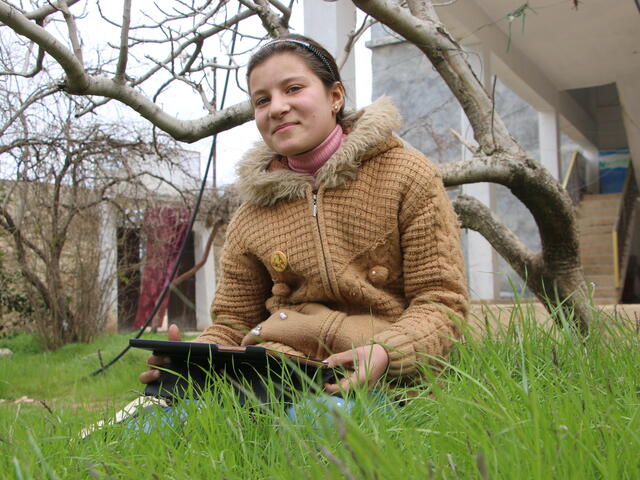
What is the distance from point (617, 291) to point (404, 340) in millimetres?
11680

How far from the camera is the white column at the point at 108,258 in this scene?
346 inches

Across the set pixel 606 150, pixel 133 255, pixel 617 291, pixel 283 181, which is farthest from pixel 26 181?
pixel 606 150

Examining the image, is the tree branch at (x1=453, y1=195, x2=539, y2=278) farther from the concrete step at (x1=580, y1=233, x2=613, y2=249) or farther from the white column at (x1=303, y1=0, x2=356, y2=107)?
the concrete step at (x1=580, y1=233, x2=613, y2=249)

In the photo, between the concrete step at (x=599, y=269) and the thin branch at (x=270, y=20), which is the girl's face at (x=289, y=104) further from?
the concrete step at (x=599, y=269)

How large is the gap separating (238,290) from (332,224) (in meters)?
0.46

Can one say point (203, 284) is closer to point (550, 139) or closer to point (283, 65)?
point (550, 139)

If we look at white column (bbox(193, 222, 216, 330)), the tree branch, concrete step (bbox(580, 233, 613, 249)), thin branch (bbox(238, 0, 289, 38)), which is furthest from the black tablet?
concrete step (bbox(580, 233, 613, 249))

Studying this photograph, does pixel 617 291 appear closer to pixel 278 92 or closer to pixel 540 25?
pixel 540 25

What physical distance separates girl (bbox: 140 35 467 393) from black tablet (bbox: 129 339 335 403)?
28 cm

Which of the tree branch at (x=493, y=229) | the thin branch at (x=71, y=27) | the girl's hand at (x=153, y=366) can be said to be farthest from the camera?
the tree branch at (x=493, y=229)

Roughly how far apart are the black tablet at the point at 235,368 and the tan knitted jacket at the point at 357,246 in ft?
1.23

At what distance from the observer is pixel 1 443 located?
146cm

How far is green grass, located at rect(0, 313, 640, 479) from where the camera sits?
0.92 metres

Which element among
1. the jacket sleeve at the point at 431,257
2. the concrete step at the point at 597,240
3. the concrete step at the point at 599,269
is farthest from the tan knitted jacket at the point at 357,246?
the concrete step at the point at 597,240
